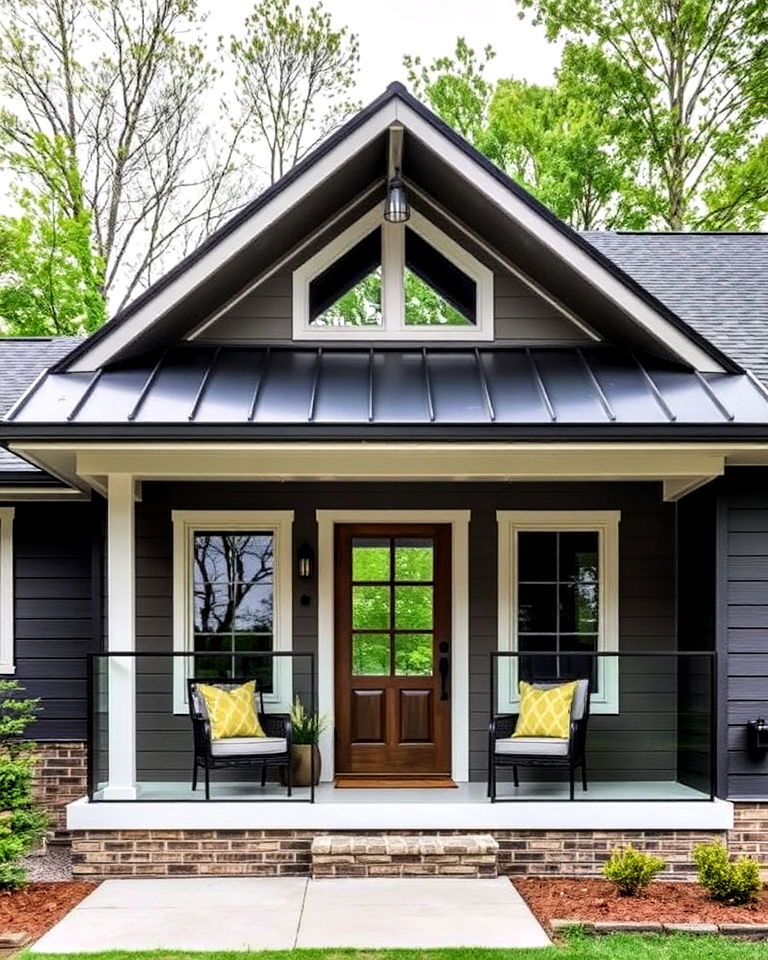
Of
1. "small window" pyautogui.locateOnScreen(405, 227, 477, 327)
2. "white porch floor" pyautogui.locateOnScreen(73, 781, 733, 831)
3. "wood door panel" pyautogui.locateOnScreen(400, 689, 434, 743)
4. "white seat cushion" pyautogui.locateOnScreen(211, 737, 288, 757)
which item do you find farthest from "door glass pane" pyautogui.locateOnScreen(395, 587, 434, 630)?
"small window" pyautogui.locateOnScreen(405, 227, 477, 327)

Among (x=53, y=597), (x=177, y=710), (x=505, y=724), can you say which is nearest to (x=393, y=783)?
(x=505, y=724)

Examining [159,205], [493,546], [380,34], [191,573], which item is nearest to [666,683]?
[493,546]

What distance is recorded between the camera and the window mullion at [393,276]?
8.88m

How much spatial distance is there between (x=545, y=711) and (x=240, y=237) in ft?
13.6

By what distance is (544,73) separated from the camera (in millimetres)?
21609

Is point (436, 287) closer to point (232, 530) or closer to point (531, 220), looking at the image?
point (531, 220)

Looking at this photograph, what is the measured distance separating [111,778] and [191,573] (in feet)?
6.08

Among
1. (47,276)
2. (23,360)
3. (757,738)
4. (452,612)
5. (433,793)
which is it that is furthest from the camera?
(47,276)

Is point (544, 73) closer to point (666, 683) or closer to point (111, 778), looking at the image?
point (666, 683)

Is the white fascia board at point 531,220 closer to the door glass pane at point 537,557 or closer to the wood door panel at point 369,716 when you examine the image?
the door glass pane at point 537,557

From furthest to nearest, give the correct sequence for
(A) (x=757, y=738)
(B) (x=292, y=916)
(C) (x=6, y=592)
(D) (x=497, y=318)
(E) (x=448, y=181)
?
(C) (x=6, y=592) < (D) (x=497, y=318) < (E) (x=448, y=181) < (A) (x=757, y=738) < (B) (x=292, y=916)

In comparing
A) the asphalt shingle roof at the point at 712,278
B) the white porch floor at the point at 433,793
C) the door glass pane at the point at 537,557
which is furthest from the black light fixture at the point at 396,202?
the white porch floor at the point at 433,793

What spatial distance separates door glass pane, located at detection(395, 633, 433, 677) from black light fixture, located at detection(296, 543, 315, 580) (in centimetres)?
91

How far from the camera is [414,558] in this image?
30.0 feet
